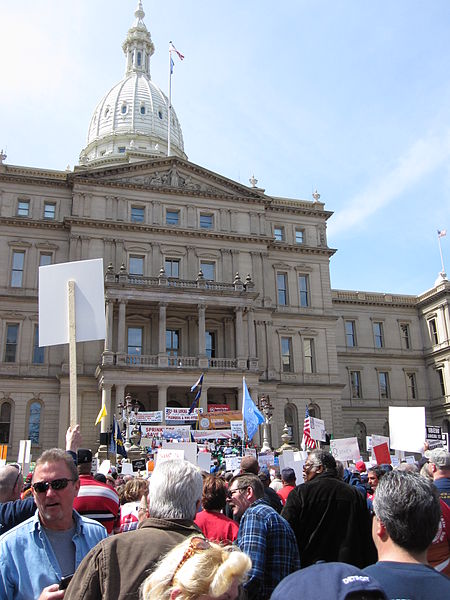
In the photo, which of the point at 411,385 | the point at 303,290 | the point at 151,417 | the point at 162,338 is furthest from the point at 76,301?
the point at 411,385

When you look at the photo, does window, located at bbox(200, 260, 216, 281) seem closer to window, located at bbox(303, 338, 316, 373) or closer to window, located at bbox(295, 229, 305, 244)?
window, located at bbox(295, 229, 305, 244)

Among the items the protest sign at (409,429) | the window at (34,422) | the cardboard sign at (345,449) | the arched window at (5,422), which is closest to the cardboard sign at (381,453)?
the protest sign at (409,429)

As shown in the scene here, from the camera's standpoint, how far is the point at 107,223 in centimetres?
4022

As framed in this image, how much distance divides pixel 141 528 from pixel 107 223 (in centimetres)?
3805

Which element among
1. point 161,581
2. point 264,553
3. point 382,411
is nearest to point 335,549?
point 264,553

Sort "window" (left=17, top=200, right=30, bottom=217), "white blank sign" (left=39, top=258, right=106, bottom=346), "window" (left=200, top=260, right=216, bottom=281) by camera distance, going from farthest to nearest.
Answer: "window" (left=200, top=260, right=216, bottom=281) < "window" (left=17, top=200, right=30, bottom=217) < "white blank sign" (left=39, top=258, right=106, bottom=346)

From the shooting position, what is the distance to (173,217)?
4284 centimetres

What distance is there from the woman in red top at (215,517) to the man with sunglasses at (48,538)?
1.77 m

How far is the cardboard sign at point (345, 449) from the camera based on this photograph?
1645cm

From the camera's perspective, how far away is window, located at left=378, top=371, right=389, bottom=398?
171ft

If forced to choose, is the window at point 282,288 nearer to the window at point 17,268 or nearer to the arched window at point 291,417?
the arched window at point 291,417

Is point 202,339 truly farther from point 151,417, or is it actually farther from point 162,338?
point 151,417

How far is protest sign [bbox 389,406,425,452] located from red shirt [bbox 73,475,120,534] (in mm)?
10078

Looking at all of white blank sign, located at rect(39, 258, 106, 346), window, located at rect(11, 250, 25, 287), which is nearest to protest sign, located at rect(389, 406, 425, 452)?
white blank sign, located at rect(39, 258, 106, 346)
